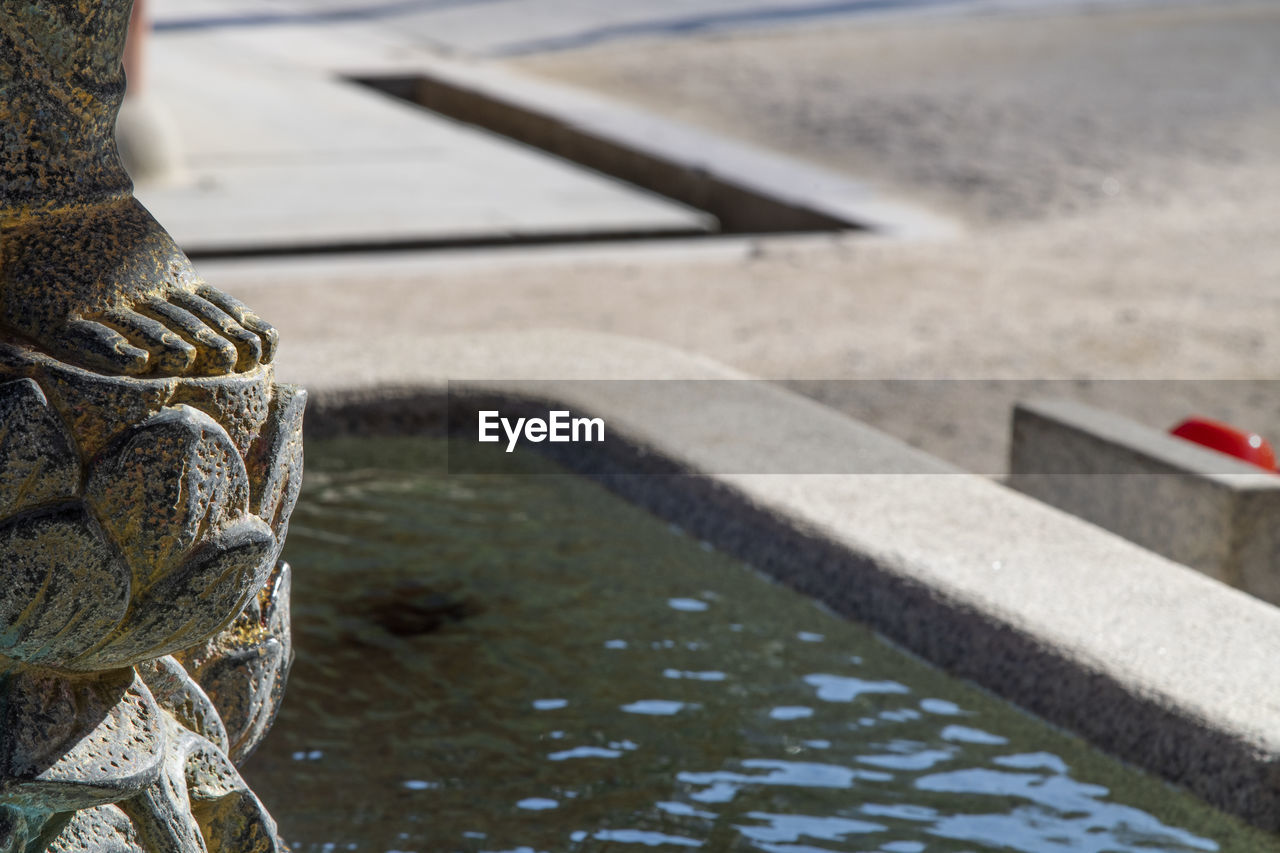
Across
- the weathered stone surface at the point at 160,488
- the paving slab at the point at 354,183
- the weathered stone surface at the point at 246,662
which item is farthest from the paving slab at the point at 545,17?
the weathered stone surface at the point at 160,488

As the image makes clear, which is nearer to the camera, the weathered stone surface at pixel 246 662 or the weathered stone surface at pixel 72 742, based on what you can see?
the weathered stone surface at pixel 72 742

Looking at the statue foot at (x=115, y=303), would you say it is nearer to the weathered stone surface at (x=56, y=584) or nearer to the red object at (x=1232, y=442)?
the weathered stone surface at (x=56, y=584)

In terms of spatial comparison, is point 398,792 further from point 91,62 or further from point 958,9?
point 958,9

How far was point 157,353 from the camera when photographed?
1483mm

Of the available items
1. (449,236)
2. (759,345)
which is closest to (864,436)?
(759,345)

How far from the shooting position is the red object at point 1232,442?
379 cm

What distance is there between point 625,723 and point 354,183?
18.9 ft

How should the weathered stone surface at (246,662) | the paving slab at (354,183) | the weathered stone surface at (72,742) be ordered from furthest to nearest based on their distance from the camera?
1. the paving slab at (354,183)
2. the weathered stone surface at (246,662)
3. the weathered stone surface at (72,742)

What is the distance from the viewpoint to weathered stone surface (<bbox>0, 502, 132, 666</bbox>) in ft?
4.68

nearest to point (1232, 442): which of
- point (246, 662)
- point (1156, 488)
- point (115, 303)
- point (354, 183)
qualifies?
point (1156, 488)

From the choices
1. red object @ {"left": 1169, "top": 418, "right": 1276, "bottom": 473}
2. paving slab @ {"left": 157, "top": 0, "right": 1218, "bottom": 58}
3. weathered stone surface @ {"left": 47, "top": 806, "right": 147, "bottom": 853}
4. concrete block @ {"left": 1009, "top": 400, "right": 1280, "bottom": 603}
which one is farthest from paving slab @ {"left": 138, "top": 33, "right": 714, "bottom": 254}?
weathered stone surface @ {"left": 47, "top": 806, "right": 147, "bottom": 853}

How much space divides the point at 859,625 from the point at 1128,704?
59 cm

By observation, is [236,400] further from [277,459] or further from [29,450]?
[29,450]

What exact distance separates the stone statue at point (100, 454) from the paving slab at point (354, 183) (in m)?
5.24
